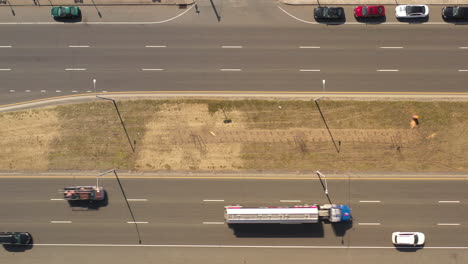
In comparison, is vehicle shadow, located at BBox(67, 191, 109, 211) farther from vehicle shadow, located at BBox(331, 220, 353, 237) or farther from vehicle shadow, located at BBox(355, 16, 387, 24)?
vehicle shadow, located at BBox(355, 16, 387, 24)

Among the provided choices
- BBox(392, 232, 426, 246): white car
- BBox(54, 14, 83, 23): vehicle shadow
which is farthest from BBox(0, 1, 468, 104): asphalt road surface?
BBox(392, 232, 426, 246): white car

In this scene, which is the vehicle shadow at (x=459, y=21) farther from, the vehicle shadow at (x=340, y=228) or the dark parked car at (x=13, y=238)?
the dark parked car at (x=13, y=238)

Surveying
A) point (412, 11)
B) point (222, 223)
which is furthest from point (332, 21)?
point (222, 223)

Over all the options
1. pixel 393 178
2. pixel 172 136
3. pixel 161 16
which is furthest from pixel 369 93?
pixel 161 16

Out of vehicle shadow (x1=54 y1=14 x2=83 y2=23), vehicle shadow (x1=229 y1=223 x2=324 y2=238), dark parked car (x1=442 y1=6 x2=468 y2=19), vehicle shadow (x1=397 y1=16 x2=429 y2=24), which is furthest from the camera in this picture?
vehicle shadow (x1=54 y1=14 x2=83 y2=23)

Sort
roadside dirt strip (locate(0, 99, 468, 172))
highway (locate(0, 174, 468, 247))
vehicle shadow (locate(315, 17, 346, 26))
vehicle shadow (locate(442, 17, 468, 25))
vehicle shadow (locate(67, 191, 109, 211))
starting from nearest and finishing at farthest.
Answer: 1. highway (locate(0, 174, 468, 247))
2. roadside dirt strip (locate(0, 99, 468, 172))
3. vehicle shadow (locate(67, 191, 109, 211))
4. vehicle shadow (locate(442, 17, 468, 25))
5. vehicle shadow (locate(315, 17, 346, 26))

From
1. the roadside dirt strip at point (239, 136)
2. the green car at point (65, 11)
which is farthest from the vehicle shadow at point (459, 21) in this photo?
the green car at point (65, 11)
